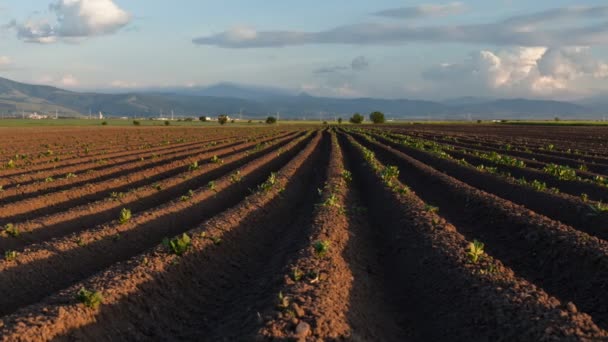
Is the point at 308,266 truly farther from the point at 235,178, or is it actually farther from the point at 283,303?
the point at 235,178

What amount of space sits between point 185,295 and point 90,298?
1.67 meters

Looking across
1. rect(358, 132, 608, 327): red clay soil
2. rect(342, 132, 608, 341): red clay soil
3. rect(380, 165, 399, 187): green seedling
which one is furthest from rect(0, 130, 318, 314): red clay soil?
rect(358, 132, 608, 327): red clay soil

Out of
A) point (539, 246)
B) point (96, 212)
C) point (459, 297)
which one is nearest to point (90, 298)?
point (459, 297)

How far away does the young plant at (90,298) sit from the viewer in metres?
6.45

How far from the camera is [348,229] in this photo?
442 inches

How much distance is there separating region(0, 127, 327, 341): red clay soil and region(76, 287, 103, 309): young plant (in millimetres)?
71

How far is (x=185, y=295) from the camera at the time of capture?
7.89m

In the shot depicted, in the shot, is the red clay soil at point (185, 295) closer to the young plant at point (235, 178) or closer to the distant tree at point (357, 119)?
the young plant at point (235, 178)

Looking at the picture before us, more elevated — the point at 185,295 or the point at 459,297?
the point at 459,297

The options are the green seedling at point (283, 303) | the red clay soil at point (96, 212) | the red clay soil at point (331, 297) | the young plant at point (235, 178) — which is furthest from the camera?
the young plant at point (235, 178)

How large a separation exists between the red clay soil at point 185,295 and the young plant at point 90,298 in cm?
7

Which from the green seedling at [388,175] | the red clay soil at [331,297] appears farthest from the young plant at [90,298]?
the green seedling at [388,175]

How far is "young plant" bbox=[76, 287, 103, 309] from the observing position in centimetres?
645

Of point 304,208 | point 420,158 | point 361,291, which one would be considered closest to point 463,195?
point 304,208
